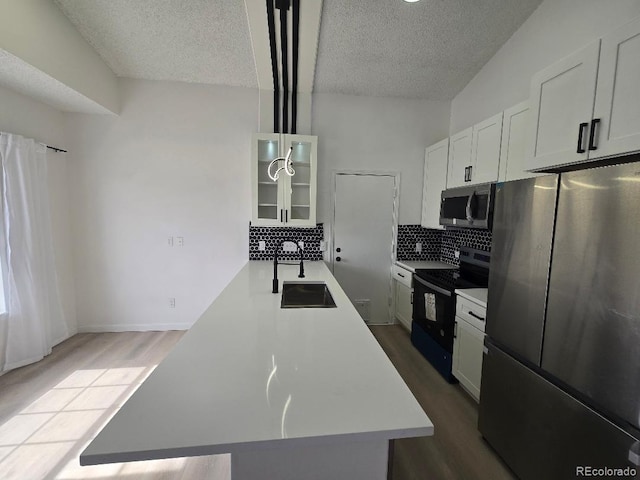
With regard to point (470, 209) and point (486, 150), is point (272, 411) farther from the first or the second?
point (486, 150)

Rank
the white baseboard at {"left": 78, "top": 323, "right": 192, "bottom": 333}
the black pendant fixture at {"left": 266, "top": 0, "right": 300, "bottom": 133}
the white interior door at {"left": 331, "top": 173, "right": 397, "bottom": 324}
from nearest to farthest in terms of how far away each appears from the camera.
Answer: the black pendant fixture at {"left": 266, "top": 0, "right": 300, "bottom": 133}, the white baseboard at {"left": 78, "top": 323, "right": 192, "bottom": 333}, the white interior door at {"left": 331, "top": 173, "right": 397, "bottom": 324}

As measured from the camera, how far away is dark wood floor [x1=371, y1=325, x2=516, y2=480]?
5.39ft

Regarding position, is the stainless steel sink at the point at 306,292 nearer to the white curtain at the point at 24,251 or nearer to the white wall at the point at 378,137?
the white wall at the point at 378,137

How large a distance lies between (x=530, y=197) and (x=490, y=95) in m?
1.99

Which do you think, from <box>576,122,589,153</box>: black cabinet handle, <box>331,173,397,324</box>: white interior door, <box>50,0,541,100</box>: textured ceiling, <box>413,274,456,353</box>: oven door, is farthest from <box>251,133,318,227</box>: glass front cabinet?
<box>576,122,589,153</box>: black cabinet handle

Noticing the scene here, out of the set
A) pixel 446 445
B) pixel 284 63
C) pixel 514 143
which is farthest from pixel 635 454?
pixel 284 63

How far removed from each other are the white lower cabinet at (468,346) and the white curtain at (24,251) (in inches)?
150

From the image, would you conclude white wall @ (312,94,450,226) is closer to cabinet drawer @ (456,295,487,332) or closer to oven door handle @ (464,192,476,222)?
oven door handle @ (464,192,476,222)

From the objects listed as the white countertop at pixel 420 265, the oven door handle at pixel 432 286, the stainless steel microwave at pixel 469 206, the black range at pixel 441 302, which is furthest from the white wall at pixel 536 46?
the oven door handle at pixel 432 286

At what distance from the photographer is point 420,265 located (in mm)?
3359

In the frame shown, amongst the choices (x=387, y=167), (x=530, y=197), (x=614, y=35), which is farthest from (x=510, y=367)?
(x=387, y=167)

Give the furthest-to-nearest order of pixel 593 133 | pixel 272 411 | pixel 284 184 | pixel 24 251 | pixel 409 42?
pixel 284 184
pixel 409 42
pixel 24 251
pixel 593 133
pixel 272 411

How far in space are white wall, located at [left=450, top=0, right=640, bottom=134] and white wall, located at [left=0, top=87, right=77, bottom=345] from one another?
4447mm

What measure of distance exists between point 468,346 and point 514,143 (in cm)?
160
